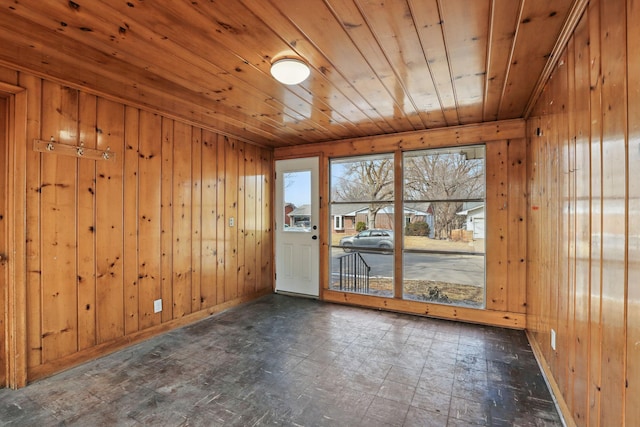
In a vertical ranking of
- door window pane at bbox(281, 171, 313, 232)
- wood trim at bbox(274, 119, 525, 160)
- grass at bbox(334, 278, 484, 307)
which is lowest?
grass at bbox(334, 278, 484, 307)

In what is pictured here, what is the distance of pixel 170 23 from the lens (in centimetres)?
169

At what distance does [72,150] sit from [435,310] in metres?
4.11

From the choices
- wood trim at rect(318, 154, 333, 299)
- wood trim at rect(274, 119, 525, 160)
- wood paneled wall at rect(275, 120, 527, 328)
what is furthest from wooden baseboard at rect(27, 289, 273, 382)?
wood paneled wall at rect(275, 120, 527, 328)

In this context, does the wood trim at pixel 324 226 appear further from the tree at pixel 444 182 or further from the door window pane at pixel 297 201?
the tree at pixel 444 182

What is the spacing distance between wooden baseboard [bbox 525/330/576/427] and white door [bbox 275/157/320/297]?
271cm

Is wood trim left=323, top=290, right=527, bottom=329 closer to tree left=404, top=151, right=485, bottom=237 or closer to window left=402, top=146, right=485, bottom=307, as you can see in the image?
window left=402, top=146, right=485, bottom=307

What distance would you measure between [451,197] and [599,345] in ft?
8.56

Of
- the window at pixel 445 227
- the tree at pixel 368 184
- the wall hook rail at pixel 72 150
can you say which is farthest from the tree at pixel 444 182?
the wall hook rail at pixel 72 150

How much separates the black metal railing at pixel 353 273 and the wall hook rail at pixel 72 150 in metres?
3.15

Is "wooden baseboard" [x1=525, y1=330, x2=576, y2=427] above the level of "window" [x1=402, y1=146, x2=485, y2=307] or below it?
below

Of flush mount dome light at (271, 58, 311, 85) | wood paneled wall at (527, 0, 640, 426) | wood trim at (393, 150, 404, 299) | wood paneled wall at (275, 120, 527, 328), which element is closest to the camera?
wood paneled wall at (527, 0, 640, 426)

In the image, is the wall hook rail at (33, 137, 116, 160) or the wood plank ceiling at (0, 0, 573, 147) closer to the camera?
the wood plank ceiling at (0, 0, 573, 147)

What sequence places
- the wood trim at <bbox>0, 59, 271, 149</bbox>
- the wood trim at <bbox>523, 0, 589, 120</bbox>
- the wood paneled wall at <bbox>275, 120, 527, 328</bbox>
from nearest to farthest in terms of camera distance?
the wood trim at <bbox>523, 0, 589, 120</bbox> < the wood trim at <bbox>0, 59, 271, 149</bbox> < the wood paneled wall at <bbox>275, 120, 527, 328</bbox>

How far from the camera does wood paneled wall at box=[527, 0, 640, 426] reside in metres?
1.10
